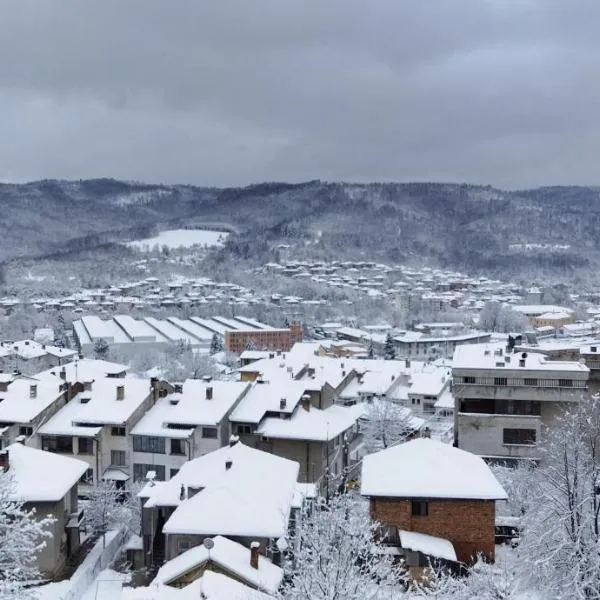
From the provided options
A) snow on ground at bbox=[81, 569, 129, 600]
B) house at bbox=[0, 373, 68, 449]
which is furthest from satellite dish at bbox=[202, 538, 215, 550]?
house at bbox=[0, 373, 68, 449]

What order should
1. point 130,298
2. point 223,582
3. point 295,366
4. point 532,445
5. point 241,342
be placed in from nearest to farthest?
point 223,582 < point 532,445 < point 295,366 < point 241,342 < point 130,298

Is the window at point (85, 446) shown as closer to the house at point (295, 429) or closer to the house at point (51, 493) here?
the house at point (51, 493)

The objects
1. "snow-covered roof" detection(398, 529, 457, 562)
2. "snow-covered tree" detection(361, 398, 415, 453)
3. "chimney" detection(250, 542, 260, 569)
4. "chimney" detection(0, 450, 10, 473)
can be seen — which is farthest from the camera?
"snow-covered tree" detection(361, 398, 415, 453)

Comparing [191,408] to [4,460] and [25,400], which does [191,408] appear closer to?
[25,400]

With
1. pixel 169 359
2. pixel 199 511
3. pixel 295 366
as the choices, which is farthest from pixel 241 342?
pixel 199 511

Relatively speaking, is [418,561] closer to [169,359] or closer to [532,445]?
[532,445]

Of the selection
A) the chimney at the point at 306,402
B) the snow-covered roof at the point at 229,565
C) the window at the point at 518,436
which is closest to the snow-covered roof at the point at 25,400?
the chimney at the point at 306,402

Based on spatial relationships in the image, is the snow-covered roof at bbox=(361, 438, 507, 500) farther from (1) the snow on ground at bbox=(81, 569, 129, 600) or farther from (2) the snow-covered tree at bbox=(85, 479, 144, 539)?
(2) the snow-covered tree at bbox=(85, 479, 144, 539)

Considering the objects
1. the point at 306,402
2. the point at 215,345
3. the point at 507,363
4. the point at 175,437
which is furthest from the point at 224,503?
the point at 215,345
